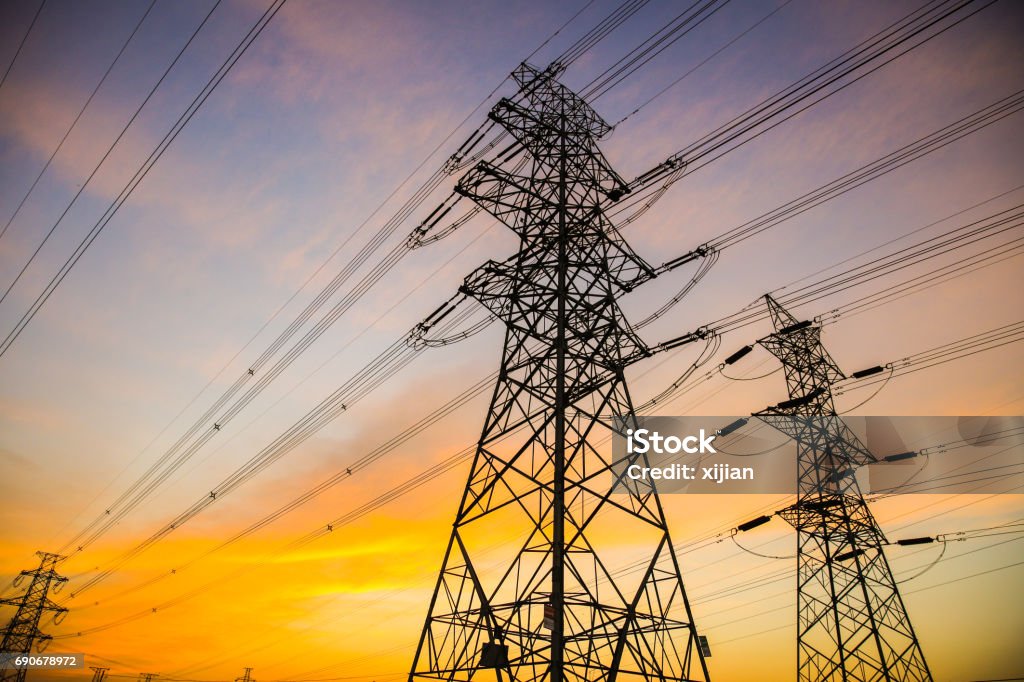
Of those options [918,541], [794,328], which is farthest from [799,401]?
[918,541]

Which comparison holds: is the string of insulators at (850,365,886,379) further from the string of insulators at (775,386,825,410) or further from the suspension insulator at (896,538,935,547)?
the suspension insulator at (896,538,935,547)

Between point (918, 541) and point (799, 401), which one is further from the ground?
point (799, 401)

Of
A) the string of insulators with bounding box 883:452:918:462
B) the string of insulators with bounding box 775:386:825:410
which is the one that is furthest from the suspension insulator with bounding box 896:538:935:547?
the string of insulators with bounding box 775:386:825:410

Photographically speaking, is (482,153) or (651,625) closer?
(651,625)

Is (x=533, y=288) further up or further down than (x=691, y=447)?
further up

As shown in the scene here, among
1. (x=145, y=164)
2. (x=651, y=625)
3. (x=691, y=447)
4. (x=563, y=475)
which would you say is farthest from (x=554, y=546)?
(x=145, y=164)

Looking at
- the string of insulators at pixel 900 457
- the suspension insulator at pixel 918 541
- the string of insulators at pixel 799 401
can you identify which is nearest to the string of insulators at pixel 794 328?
the string of insulators at pixel 799 401

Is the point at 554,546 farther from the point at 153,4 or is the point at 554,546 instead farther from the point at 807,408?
the point at 807,408

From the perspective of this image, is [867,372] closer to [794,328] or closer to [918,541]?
[794,328]

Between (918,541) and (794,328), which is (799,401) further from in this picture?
(918,541)

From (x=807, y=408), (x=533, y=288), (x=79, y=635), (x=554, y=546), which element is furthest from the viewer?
(x=79, y=635)

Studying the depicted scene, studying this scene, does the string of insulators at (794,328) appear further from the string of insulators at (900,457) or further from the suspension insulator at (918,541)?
the suspension insulator at (918,541)
